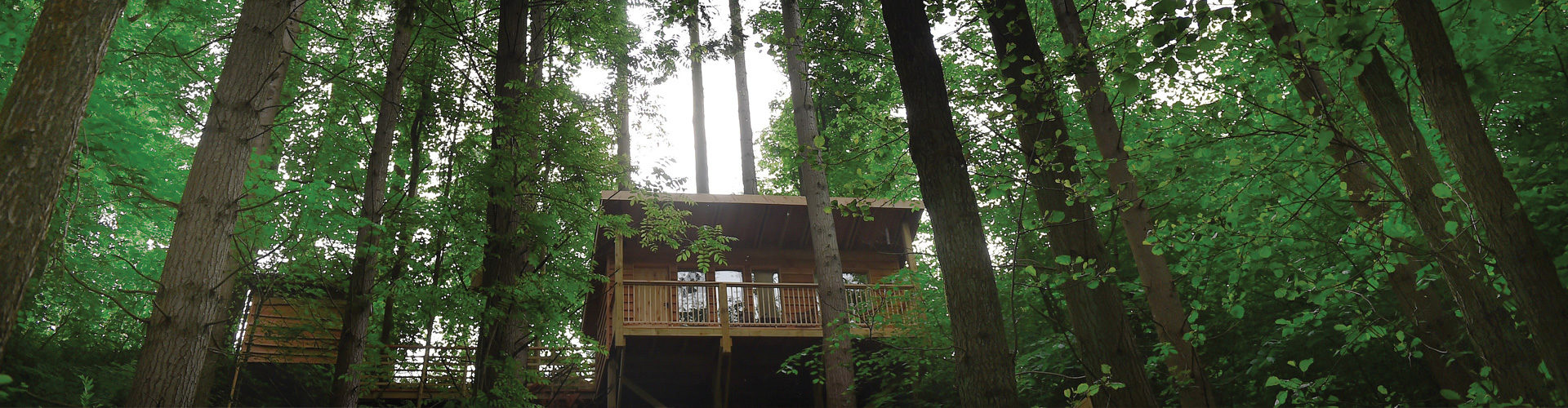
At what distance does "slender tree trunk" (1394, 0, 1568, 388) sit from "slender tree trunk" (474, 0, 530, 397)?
20.5ft

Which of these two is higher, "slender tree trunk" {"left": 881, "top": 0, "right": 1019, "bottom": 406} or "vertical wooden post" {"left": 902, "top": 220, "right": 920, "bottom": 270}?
"vertical wooden post" {"left": 902, "top": 220, "right": 920, "bottom": 270}

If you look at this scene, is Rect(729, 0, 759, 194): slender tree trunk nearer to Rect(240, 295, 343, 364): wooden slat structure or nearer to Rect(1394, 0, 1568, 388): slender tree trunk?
Rect(240, 295, 343, 364): wooden slat structure

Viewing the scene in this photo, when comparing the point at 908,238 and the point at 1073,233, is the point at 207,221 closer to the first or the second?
the point at 1073,233

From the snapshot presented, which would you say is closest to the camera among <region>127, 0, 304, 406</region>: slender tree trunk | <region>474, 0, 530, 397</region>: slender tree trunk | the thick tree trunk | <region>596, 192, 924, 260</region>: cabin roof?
the thick tree trunk

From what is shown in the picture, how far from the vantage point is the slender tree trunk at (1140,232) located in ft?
17.5

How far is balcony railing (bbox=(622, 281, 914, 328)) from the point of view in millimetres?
13375

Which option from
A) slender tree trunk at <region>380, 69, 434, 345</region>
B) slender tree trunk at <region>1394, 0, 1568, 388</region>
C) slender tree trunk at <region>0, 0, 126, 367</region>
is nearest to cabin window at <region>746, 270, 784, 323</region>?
slender tree trunk at <region>380, 69, 434, 345</region>

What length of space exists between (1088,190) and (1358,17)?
2.11 metres

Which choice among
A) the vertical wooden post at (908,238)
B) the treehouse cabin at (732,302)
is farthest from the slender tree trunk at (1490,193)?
the vertical wooden post at (908,238)

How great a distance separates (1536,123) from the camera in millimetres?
6625

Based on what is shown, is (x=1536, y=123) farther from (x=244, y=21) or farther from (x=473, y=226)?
(x=244, y=21)

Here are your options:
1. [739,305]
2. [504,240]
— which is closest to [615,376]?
[739,305]

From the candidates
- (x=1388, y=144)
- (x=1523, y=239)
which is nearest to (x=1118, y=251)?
(x=1388, y=144)

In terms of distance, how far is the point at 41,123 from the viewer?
13.0 feet
